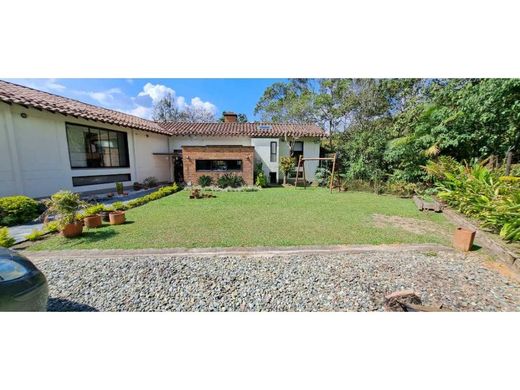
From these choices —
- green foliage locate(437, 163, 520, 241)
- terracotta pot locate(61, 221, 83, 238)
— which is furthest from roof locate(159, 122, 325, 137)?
terracotta pot locate(61, 221, 83, 238)

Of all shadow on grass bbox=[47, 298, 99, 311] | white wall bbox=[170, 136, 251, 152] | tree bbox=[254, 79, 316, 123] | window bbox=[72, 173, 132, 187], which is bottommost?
shadow on grass bbox=[47, 298, 99, 311]

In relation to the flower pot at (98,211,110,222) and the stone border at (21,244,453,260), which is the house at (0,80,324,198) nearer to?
the flower pot at (98,211,110,222)

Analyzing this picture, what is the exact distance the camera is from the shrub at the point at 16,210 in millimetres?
5359

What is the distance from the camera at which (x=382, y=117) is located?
14625 millimetres

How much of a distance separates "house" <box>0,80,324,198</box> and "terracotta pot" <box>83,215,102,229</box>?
423 centimetres

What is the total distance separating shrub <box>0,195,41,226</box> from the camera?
17.6 ft

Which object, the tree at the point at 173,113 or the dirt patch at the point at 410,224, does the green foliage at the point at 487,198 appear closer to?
the dirt patch at the point at 410,224

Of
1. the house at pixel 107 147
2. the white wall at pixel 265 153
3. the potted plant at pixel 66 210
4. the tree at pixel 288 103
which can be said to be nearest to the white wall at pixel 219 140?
the house at pixel 107 147

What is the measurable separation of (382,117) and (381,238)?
1332 cm

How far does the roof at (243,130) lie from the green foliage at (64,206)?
36.5 ft

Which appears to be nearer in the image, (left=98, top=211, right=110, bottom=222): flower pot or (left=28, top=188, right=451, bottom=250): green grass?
(left=28, top=188, right=451, bottom=250): green grass

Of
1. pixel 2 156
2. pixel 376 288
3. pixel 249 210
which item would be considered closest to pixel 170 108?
pixel 2 156

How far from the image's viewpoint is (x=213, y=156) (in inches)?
520

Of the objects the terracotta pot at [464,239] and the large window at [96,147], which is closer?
the terracotta pot at [464,239]
